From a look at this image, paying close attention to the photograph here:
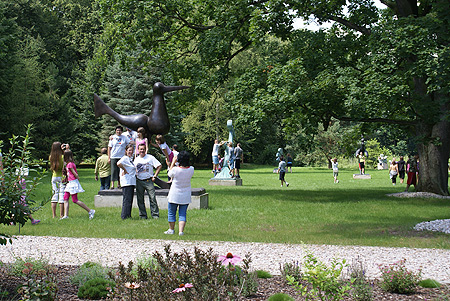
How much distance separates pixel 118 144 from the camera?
14.8 meters

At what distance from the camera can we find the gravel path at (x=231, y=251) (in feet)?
23.3

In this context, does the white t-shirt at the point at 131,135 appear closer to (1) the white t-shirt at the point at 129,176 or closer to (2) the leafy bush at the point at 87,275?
(1) the white t-shirt at the point at 129,176

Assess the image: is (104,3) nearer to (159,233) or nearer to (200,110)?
(159,233)

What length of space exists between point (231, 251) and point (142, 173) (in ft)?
14.6

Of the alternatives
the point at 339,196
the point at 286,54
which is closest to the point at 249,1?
the point at 286,54

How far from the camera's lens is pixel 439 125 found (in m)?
19.1

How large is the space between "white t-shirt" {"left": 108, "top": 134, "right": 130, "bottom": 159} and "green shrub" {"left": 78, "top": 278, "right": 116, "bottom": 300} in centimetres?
964

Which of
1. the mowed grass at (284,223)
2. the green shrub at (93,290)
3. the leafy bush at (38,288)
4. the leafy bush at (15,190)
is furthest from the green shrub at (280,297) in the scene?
the mowed grass at (284,223)

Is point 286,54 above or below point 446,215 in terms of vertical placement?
above

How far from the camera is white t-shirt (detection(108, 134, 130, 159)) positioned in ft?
48.6

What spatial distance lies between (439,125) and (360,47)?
4.28 metres

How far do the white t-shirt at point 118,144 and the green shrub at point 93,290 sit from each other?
9.64m

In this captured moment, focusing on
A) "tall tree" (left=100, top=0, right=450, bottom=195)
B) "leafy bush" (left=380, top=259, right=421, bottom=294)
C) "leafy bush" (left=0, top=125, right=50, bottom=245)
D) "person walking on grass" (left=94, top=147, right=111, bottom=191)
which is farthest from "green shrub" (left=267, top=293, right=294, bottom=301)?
"person walking on grass" (left=94, top=147, right=111, bottom=191)

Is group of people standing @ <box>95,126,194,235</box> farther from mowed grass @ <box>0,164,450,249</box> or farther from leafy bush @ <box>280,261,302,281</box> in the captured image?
leafy bush @ <box>280,261,302,281</box>
